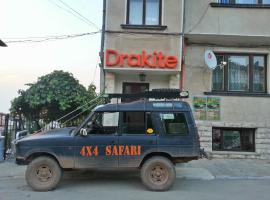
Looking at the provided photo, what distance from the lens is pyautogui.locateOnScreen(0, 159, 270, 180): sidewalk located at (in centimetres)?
914

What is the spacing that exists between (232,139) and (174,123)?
18.6 feet

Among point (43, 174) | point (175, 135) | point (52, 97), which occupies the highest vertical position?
point (52, 97)

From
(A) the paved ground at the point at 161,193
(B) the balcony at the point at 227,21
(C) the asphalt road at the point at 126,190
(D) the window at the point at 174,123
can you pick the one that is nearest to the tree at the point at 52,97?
(A) the paved ground at the point at 161,193

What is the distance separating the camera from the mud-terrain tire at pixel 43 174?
7555 mm

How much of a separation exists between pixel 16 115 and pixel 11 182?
5.09m

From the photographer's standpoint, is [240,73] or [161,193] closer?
[161,193]

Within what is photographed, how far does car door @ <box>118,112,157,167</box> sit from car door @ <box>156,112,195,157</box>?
0.69ft

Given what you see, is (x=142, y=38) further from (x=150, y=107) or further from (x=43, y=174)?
(x=43, y=174)

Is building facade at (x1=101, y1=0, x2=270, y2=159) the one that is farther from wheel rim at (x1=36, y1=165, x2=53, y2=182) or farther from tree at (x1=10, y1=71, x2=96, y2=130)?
wheel rim at (x1=36, y1=165, x2=53, y2=182)

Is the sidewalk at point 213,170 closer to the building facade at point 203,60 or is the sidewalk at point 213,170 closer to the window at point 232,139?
the window at point 232,139

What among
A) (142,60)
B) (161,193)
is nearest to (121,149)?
(161,193)

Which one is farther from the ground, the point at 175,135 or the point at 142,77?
the point at 142,77

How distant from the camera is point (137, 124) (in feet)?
25.9

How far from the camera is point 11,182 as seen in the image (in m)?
8.52
